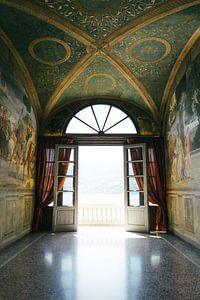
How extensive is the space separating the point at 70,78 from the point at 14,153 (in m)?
2.53

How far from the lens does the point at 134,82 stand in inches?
253

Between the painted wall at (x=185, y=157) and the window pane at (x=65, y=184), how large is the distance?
116 inches

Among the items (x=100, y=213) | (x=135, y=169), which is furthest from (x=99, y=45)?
(x=100, y=213)

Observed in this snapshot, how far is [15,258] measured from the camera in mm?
4070

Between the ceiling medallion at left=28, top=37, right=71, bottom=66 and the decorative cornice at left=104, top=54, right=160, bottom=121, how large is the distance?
1.02 meters

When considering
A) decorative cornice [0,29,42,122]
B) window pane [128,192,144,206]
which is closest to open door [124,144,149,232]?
window pane [128,192,144,206]

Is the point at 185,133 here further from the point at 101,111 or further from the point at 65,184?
the point at 65,184

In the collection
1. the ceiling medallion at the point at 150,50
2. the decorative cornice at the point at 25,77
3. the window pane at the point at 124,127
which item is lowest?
the window pane at the point at 124,127

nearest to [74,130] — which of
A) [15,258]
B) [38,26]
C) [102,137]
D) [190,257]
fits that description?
[102,137]

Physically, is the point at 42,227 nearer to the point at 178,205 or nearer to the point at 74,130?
the point at 74,130

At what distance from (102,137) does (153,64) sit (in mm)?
2740

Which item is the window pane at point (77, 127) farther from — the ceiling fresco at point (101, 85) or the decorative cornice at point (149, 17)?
the decorative cornice at point (149, 17)

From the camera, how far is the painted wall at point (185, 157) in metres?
4.64

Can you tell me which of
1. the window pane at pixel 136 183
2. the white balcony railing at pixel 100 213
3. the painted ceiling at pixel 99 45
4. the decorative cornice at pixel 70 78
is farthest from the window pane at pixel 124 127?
the white balcony railing at pixel 100 213
